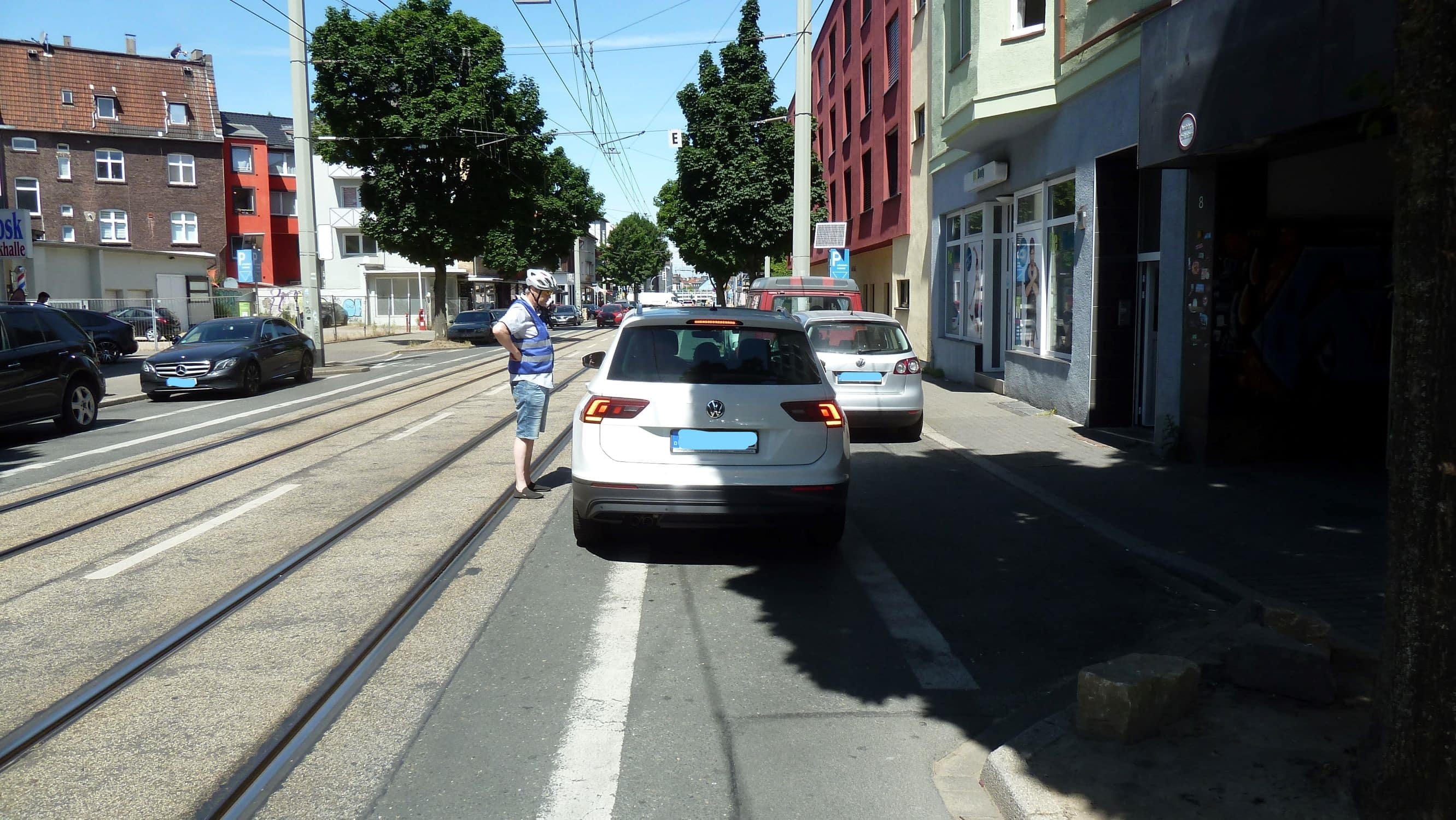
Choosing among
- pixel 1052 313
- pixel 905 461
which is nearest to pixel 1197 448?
pixel 905 461

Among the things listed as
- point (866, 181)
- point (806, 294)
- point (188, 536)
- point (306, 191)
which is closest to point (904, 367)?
point (806, 294)

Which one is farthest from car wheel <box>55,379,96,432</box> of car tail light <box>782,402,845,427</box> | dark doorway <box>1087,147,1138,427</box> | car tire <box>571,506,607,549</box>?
dark doorway <box>1087,147,1138,427</box>

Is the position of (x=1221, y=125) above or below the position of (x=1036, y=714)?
above

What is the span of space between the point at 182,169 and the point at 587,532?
54053 millimetres

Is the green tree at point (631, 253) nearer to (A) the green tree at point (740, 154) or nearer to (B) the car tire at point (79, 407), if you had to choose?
(A) the green tree at point (740, 154)

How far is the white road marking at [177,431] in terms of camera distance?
1112 centimetres

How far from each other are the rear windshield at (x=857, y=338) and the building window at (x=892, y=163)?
16737 millimetres

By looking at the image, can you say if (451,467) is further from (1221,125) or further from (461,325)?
(461,325)

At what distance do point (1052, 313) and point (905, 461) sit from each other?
501cm

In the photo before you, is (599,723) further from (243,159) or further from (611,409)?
(243,159)

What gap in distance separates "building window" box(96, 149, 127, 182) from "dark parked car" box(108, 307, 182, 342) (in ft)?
57.5

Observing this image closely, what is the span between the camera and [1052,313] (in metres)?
15.1

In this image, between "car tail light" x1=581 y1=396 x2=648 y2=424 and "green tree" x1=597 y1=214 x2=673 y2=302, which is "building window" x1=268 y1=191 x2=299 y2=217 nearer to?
"car tail light" x1=581 y1=396 x2=648 y2=424

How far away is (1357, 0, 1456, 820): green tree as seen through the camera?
2961 mm
